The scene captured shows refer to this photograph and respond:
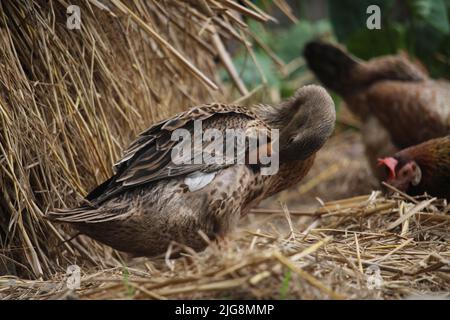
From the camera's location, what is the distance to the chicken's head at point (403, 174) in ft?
13.6

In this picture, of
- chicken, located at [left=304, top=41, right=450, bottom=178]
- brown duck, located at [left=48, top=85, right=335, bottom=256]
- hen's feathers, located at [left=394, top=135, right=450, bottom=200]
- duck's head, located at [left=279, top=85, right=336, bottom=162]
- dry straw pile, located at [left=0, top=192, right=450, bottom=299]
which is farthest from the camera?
chicken, located at [left=304, top=41, right=450, bottom=178]

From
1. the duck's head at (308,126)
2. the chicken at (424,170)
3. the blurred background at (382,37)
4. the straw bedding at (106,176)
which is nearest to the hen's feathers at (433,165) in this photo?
the chicken at (424,170)

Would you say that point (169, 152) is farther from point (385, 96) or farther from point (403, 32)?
point (403, 32)

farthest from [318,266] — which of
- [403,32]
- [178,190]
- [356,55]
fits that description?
[403,32]

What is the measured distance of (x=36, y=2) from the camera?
3480 mm

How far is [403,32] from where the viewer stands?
6.90 metres

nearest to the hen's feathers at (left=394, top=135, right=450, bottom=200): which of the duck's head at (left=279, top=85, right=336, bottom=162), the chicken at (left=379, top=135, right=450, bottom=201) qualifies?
the chicken at (left=379, top=135, right=450, bottom=201)

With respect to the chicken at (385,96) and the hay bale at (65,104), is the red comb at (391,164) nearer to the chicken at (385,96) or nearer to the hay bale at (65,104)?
the chicken at (385,96)

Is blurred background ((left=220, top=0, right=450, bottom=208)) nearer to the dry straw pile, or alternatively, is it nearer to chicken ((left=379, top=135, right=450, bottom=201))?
chicken ((left=379, top=135, right=450, bottom=201))

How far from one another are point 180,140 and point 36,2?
0.96 metres

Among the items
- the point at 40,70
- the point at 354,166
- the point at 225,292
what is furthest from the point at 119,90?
the point at 354,166

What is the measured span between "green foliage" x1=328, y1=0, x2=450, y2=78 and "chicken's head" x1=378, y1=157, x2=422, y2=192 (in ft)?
6.12

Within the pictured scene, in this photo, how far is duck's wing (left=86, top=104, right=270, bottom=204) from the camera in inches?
122

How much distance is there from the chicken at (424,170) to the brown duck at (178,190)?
1039mm
